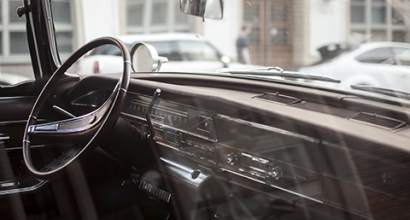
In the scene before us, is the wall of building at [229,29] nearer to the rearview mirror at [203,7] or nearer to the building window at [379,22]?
the building window at [379,22]

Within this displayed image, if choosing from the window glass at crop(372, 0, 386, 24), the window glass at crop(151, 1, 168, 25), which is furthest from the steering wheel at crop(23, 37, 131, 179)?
the window glass at crop(151, 1, 168, 25)

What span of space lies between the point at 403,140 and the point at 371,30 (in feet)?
3.97

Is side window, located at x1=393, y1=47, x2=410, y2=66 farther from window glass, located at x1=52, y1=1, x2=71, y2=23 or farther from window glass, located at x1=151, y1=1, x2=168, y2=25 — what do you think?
window glass, located at x1=151, y1=1, x2=168, y2=25

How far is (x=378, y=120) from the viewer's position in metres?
1.28

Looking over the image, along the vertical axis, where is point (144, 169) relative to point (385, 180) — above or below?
below

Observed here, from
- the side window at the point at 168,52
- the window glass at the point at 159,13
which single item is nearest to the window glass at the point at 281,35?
the side window at the point at 168,52

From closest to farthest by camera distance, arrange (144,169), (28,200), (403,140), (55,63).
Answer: (403,140)
(144,169)
(28,200)
(55,63)

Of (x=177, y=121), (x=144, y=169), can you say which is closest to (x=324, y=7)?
(x=177, y=121)

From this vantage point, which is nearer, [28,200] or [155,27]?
[28,200]

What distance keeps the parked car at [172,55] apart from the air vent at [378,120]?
1088 millimetres

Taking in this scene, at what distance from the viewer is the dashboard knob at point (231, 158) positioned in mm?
1597

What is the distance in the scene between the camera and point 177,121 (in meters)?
1.84

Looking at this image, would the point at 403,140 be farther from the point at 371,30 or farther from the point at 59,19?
the point at 59,19

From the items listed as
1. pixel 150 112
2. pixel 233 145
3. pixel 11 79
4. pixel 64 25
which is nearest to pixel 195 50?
pixel 64 25
